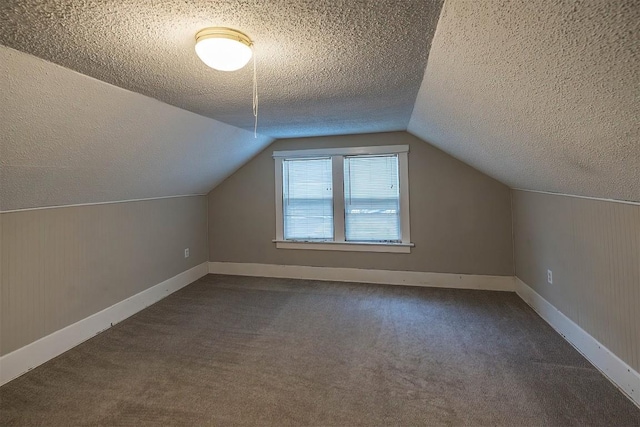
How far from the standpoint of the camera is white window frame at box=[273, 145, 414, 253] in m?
3.95

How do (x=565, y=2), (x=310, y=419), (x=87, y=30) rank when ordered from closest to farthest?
(x=565, y=2) < (x=87, y=30) < (x=310, y=419)

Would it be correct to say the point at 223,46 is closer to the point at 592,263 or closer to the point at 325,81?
the point at 325,81

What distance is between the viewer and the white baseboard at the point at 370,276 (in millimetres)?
3750

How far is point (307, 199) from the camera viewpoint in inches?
170

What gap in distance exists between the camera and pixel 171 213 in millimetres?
3910

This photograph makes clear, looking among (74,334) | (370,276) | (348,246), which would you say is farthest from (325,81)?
(74,334)

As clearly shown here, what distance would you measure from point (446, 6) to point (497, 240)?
10.6ft

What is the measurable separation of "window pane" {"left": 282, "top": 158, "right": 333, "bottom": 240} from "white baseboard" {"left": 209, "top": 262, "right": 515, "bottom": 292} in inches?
A: 18.5

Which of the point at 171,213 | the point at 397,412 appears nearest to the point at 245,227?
the point at 171,213

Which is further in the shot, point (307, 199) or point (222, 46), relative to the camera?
point (307, 199)

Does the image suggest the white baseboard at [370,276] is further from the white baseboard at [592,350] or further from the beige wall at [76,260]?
the beige wall at [76,260]

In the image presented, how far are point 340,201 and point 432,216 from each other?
1182 mm

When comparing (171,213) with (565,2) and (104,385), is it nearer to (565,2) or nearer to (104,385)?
(104,385)

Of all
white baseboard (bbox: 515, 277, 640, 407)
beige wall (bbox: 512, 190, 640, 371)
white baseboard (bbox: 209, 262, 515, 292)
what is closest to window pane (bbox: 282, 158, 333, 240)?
white baseboard (bbox: 209, 262, 515, 292)
